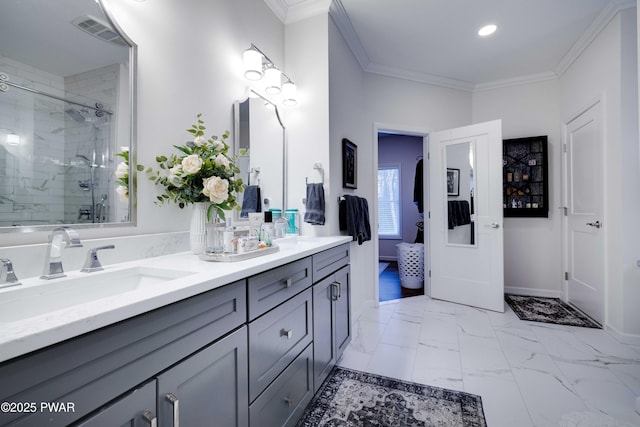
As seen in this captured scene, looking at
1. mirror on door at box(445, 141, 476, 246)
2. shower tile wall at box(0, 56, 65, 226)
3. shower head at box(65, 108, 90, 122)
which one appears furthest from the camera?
mirror on door at box(445, 141, 476, 246)

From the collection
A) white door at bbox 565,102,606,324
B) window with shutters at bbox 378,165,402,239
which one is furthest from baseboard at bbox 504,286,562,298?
window with shutters at bbox 378,165,402,239

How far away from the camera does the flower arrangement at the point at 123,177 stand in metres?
1.16

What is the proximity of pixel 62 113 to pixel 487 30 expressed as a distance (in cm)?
324

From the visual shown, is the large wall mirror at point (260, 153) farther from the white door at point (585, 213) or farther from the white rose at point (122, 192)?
the white door at point (585, 213)

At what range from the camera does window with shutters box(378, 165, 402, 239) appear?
588cm

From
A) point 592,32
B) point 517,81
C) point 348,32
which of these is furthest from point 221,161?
point 517,81

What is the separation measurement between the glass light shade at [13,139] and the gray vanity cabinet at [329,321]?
4.18 ft

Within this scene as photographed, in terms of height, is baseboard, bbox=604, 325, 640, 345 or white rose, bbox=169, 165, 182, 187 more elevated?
white rose, bbox=169, 165, 182, 187

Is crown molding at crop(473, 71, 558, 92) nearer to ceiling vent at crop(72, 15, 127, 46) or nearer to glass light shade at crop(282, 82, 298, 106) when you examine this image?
glass light shade at crop(282, 82, 298, 106)

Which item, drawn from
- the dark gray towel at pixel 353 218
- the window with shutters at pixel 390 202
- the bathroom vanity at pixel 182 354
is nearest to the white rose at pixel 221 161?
the bathroom vanity at pixel 182 354

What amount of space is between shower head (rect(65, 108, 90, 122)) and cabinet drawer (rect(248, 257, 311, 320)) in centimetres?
84

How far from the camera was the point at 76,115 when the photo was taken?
1022 mm

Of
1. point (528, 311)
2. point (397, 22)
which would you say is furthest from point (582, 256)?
point (397, 22)

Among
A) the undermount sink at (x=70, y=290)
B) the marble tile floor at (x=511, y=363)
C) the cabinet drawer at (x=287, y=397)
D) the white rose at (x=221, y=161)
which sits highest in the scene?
the white rose at (x=221, y=161)
